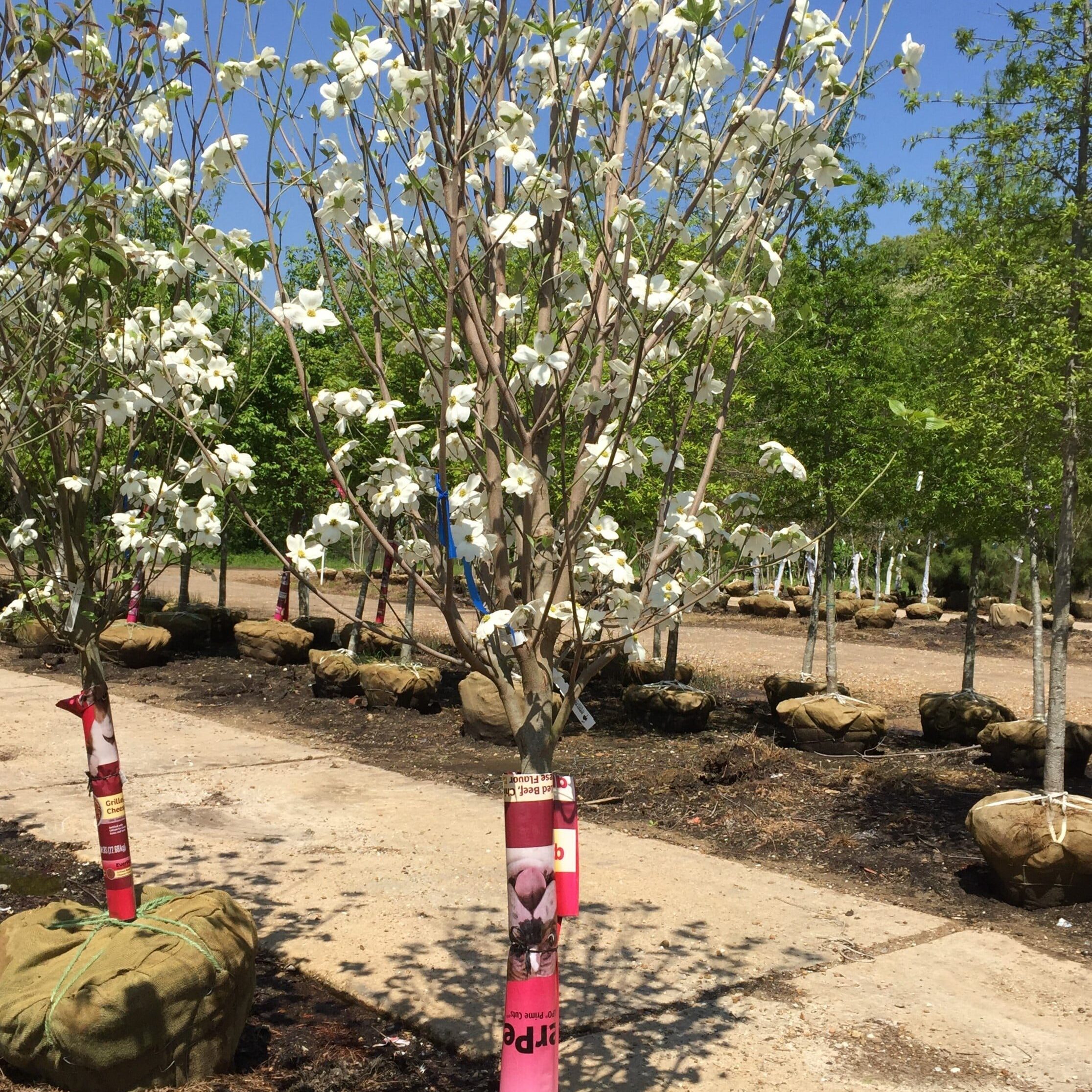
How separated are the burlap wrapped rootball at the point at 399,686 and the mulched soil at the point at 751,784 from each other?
14 cm

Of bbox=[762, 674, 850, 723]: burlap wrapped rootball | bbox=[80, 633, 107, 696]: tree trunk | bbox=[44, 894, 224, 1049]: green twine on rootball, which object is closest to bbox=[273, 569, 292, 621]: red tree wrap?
bbox=[762, 674, 850, 723]: burlap wrapped rootball

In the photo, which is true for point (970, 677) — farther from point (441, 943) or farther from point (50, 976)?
point (50, 976)

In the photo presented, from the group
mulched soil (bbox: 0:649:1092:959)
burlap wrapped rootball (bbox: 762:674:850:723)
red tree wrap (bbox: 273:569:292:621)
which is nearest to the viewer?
mulched soil (bbox: 0:649:1092:959)

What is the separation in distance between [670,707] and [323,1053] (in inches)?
269

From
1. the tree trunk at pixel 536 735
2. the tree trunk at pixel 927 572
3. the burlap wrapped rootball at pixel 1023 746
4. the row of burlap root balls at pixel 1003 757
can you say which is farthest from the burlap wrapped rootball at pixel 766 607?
the tree trunk at pixel 536 735

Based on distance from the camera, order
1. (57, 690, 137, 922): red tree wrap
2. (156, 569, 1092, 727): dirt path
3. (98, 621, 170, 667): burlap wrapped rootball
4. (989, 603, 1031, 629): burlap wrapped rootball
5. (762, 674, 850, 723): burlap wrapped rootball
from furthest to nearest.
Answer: (989, 603, 1031, 629): burlap wrapped rootball → (156, 569, 1092, 727): dirt path → (98, 621, 170, 667): burlap wrapped rootball → (762, 674, 850, 723): burlap wrapped rootball → (57, 690, 137, 922): red tree wrap

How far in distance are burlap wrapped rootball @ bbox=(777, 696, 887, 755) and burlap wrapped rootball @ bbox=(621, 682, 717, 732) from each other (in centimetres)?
113

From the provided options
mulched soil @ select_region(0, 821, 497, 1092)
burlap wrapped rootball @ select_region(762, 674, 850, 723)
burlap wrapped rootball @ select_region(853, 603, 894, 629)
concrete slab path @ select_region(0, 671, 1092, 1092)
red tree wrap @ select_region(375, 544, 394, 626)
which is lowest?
mulched soil @ select_region(0, 821, 497, 1092)

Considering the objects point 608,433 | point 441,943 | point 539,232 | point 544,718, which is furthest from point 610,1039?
point 539,232

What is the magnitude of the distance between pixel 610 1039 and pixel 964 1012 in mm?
1446

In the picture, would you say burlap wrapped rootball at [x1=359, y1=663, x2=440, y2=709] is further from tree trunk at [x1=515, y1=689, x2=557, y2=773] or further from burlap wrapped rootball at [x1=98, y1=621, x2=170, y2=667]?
tree trunk at [x1=515, y1=689, x2=557, y2=773]

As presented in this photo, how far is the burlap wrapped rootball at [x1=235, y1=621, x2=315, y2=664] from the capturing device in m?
14.0

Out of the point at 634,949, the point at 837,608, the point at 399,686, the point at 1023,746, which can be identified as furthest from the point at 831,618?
the point at 837,608

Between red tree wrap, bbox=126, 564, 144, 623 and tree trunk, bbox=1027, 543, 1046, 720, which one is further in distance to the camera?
tree trunk, bbox=1027, 543, 1046, 720
